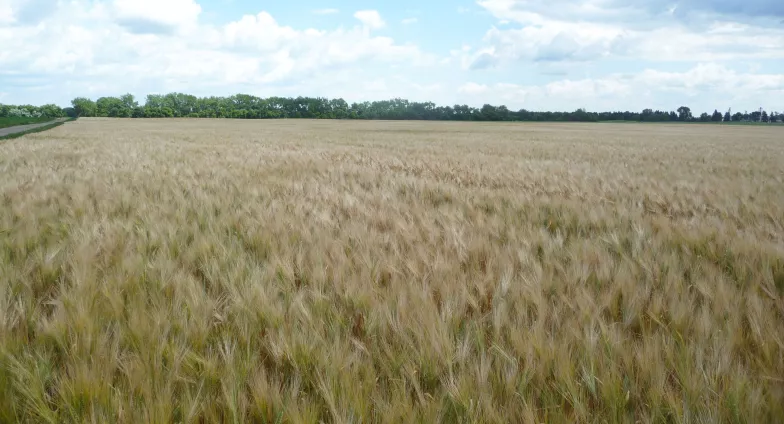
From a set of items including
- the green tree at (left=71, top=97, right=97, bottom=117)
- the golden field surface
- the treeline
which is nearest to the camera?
the golden field surface

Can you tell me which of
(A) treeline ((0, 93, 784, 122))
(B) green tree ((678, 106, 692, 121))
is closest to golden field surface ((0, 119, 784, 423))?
(A) treeline ((0, 93, 784, 122))

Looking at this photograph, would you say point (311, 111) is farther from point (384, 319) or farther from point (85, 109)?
point (384, 319)

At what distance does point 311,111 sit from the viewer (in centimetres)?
10919

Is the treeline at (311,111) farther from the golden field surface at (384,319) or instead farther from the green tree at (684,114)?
the golden field surface at (384,319)

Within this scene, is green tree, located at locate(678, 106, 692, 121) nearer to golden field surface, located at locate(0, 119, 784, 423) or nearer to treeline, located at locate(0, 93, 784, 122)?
treeline, located at locate(0, 93, 784, 122)

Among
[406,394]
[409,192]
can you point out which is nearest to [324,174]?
[409,192]

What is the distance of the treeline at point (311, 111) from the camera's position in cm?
9731

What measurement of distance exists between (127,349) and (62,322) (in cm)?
30

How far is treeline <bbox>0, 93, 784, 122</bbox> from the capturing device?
319 feet

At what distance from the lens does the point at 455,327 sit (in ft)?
5.21

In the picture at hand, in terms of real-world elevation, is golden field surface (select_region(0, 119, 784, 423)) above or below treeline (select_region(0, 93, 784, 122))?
below

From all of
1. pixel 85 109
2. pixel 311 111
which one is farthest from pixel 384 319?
pixel 85 109

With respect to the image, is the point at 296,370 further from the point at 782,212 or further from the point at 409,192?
the point at 782,212

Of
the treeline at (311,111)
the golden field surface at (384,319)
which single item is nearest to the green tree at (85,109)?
the treeline at (311,111)
